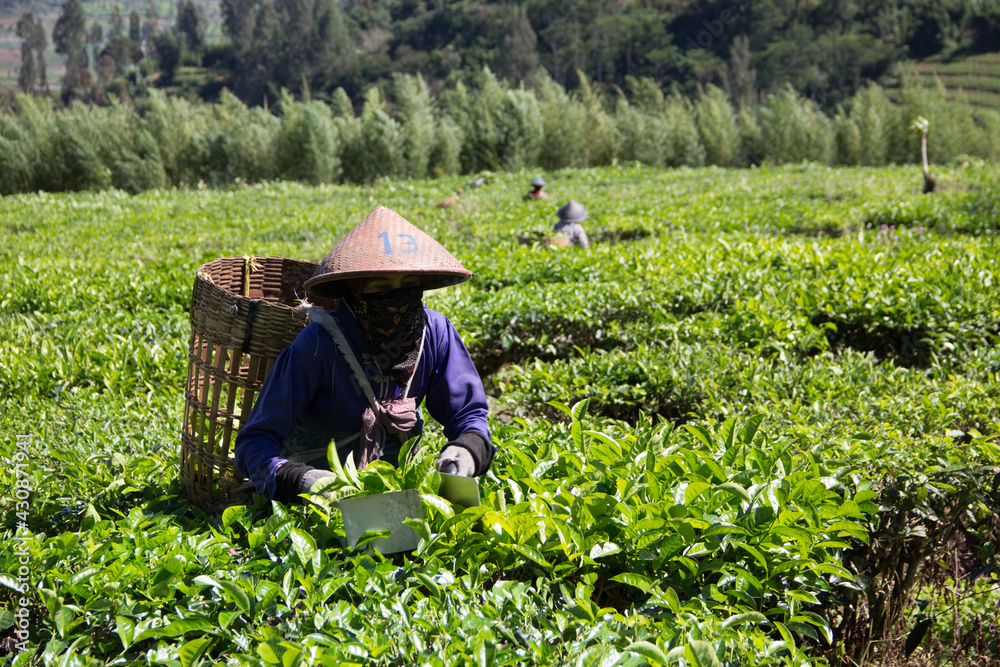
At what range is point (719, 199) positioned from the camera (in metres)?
12.0

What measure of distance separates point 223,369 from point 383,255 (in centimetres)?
75

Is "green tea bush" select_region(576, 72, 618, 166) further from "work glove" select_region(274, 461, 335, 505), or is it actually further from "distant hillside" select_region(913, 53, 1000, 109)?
"distant hillside" select_region(913, 53, 1000, 109)

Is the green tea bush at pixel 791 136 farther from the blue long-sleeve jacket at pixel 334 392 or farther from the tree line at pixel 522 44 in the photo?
the tree line at pixel 522 44

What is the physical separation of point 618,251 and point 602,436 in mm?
4581

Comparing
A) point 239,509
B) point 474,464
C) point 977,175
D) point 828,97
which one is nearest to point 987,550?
point 474,464

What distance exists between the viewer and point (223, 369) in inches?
98.0

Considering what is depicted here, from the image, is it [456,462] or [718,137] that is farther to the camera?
[718,137]

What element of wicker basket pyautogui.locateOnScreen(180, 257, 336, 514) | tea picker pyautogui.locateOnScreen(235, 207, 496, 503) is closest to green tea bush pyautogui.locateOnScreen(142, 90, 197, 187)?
wicker basket pyautogui.locateOnScreen(180, 257, 336, 514)

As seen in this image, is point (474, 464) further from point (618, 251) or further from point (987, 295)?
point (618, 251)

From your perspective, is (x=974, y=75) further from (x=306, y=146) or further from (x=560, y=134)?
(x=306, y=146)

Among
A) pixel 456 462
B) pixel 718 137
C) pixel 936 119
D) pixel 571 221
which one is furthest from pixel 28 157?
pixel 936 119

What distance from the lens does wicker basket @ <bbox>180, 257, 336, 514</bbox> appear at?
2.41m

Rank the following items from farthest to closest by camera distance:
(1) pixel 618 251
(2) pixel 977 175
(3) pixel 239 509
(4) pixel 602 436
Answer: (2) pixel 977 175, (1) pixel 618 251, (4) pixel 602 436, (3) pixel 239 509

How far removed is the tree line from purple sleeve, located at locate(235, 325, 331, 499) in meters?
62.1
